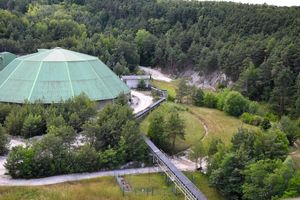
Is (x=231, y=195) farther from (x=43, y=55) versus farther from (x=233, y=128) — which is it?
(x=43, y=55)

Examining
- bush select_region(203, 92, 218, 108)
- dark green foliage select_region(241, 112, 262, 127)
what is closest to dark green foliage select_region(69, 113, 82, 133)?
dark green foliage select_region(241, 112, 262, 127)

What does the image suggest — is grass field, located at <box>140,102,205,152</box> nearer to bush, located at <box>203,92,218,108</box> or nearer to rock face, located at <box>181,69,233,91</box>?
bush, located at <box>203,92,218,108</box>

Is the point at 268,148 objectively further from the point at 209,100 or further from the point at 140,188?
the point at 209,100

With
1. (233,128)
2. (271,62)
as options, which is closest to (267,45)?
(271,62)

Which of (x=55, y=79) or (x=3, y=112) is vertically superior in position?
(x=55, y=79)

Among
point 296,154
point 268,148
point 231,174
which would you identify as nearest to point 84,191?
point 231,174
